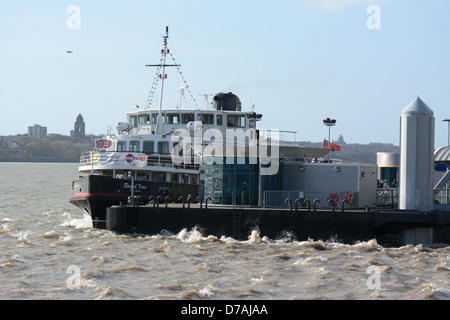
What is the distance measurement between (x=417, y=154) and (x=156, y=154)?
14760 mm

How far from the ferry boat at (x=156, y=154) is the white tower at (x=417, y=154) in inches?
290

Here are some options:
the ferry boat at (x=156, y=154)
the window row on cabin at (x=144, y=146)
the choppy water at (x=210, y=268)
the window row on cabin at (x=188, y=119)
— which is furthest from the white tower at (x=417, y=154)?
the window row on cabin at (x=188, y=119)

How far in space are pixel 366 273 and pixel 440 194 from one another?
14.9 metres

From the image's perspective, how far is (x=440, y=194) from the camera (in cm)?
3788

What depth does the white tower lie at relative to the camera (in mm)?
29922

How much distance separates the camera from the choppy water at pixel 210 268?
845 inches

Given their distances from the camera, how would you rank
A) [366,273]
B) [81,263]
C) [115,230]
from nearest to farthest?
[366,273] → [81,263] → [115,230]

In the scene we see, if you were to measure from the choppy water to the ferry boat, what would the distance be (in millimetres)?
2443

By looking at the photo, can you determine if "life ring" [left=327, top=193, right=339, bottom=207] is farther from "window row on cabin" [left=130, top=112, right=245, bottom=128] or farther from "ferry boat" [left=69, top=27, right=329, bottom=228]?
"window row on cabin" [left=130, top=112, right=245, bottom=128]

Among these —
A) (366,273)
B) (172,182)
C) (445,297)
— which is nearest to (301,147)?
(172,182)

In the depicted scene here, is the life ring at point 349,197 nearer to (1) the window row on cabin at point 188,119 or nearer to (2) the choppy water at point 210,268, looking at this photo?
(2) the choppy water at point 210,268

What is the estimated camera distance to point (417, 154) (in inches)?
1177
